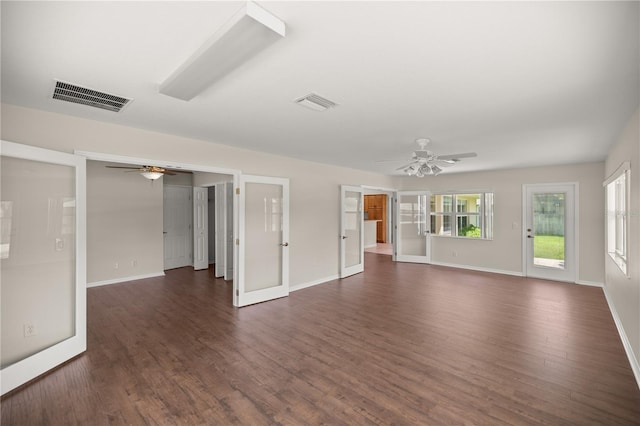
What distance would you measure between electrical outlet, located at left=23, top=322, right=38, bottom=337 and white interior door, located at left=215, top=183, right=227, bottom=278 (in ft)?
12.2

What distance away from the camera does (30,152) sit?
2.55 metres

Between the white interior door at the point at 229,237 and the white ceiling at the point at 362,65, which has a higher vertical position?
the white ceiling at the point at 362,65

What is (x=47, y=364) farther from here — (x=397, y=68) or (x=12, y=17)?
(x=397, y=68)

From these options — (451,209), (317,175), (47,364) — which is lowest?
(47,364)

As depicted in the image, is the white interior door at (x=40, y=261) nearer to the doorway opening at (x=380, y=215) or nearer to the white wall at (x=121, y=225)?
the white wall at (x=121, y=225)

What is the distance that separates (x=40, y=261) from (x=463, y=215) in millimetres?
7905

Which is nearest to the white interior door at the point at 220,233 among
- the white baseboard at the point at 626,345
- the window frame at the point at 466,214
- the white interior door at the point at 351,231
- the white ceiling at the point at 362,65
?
the white interior door at the point at 351,231

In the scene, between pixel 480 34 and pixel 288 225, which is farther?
pixel 288 225

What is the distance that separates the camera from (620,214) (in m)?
3.78

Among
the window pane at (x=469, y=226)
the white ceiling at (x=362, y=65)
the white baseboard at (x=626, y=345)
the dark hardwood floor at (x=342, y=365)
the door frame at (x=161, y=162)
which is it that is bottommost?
the dark hardwood floor at (x=342, y=365)

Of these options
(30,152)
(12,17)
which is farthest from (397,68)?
(30,152)

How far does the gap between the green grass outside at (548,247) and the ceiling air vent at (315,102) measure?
6.20m

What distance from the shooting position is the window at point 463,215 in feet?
23.5

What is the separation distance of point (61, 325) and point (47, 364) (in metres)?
0.35
